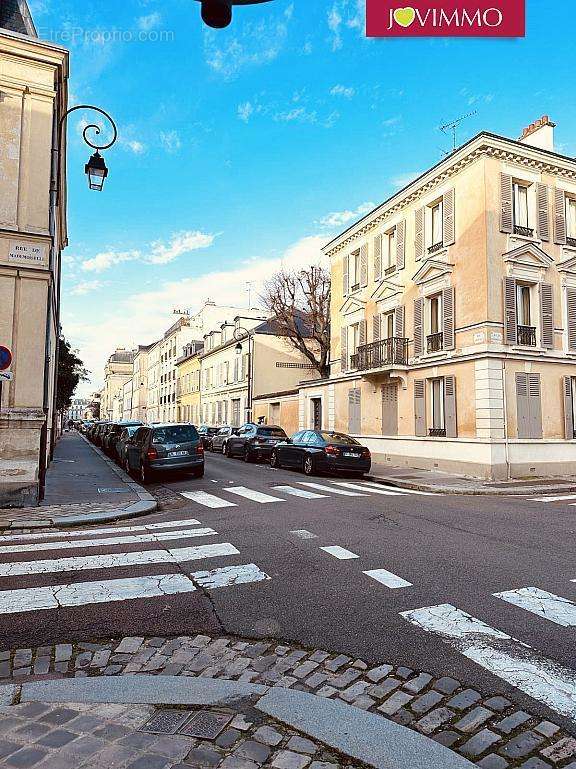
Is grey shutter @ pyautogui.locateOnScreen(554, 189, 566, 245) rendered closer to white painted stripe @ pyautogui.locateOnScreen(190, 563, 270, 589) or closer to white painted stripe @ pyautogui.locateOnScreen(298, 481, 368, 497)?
white painted stripe @ pyautogui.locateOnScreen(298, 481, 368, 497)

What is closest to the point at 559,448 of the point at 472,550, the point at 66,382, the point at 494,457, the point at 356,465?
the point at 494,457

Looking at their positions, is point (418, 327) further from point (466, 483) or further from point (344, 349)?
point (466, 483)

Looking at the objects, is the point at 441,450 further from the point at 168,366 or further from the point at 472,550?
the point at 168,366

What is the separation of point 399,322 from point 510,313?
499 centimetres

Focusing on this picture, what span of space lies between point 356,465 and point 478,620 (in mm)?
12947

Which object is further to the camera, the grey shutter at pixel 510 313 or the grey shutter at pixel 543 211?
A: the grey shutter at pixel 543 211

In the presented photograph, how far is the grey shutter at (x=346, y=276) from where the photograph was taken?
86.6 feet

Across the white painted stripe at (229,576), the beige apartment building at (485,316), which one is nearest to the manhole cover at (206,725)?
the white painted stripe at (229,576)

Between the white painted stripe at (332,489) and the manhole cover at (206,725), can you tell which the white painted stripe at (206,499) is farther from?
the manhole cover at (206,725)

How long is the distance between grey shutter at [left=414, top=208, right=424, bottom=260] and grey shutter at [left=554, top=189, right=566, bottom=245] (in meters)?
4.69

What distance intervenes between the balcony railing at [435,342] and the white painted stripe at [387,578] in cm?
1485

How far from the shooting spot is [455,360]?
18484 mm

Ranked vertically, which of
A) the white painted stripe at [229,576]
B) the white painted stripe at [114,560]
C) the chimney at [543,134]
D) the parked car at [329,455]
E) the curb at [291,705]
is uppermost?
the chimney at [543,134]

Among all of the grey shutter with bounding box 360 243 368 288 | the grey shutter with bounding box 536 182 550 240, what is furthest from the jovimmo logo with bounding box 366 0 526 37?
the grey shutter with bounding box 360 243 368 288
